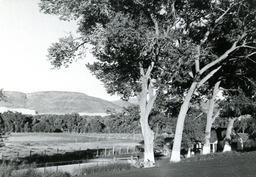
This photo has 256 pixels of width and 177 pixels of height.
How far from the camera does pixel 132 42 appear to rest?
26.9 meters

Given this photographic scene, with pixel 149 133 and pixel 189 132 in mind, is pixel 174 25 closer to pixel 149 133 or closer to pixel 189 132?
pixel 149 133

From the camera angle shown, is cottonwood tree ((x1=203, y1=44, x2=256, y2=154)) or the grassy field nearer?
cottonwood tree ((x1=203, y1=44, x2=256, y2=154))

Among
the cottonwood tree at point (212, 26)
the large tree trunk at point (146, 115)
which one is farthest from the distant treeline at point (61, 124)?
the large tree trunk at point (146, 115)

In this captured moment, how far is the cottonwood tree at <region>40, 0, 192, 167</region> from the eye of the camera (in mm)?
26453

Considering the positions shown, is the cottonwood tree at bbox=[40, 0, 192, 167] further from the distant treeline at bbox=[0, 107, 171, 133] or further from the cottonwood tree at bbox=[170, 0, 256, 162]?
the distant treeline at bbox=[0, 107, 171, 133]

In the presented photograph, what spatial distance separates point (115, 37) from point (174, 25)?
631cm

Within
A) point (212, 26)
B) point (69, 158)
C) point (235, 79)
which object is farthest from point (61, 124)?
point (212, 26)

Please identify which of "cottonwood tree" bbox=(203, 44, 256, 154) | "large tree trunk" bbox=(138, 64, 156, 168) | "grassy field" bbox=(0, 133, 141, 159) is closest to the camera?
"large tree trunk" bbox=(138, 64, 156, 168)

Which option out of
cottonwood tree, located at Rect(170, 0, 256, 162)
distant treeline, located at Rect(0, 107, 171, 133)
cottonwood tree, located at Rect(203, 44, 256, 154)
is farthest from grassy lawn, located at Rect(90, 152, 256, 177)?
distant treeline, located at Rect(0, 107, 171, 133)

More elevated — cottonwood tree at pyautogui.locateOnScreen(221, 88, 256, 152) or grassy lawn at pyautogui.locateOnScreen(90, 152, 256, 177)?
cottonwood tree at pyautogui.locateOnScreen(221, 88, 256, 152)

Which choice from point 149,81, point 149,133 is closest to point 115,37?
point 149,81

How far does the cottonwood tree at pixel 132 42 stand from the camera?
26.5 meters

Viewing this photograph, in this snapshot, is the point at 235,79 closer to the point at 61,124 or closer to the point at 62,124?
the point at 61,124

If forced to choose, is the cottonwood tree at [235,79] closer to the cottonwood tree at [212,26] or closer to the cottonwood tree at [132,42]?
the cottonwood tree at [212,26]
